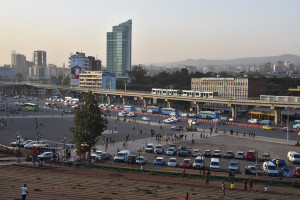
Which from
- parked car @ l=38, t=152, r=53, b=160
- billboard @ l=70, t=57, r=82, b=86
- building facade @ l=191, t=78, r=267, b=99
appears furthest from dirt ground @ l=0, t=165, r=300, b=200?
billboard @ l=70, t=57, r=82, b=86

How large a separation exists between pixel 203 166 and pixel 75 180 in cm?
987

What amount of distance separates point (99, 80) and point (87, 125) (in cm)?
9442

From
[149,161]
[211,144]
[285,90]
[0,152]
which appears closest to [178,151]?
[149,161]

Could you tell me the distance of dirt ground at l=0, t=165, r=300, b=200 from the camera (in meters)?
17.6

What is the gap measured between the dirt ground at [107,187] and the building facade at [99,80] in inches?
3639

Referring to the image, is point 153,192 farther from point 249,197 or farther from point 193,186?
point 249,197

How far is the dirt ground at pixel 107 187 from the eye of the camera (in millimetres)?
17562

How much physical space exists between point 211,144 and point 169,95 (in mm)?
42944

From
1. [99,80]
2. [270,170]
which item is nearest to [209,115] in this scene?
[270,170]

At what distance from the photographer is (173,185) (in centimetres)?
1981

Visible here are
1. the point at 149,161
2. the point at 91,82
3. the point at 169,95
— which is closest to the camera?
the point at 149,161

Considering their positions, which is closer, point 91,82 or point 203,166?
point 203,166

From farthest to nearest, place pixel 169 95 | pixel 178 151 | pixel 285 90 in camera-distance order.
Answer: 1. pixel 285 90
2. pixel 169 95
3. pixel 178 151

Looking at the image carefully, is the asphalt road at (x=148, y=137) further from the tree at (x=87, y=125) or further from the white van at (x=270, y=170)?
the tree at (x=87, y=125)
